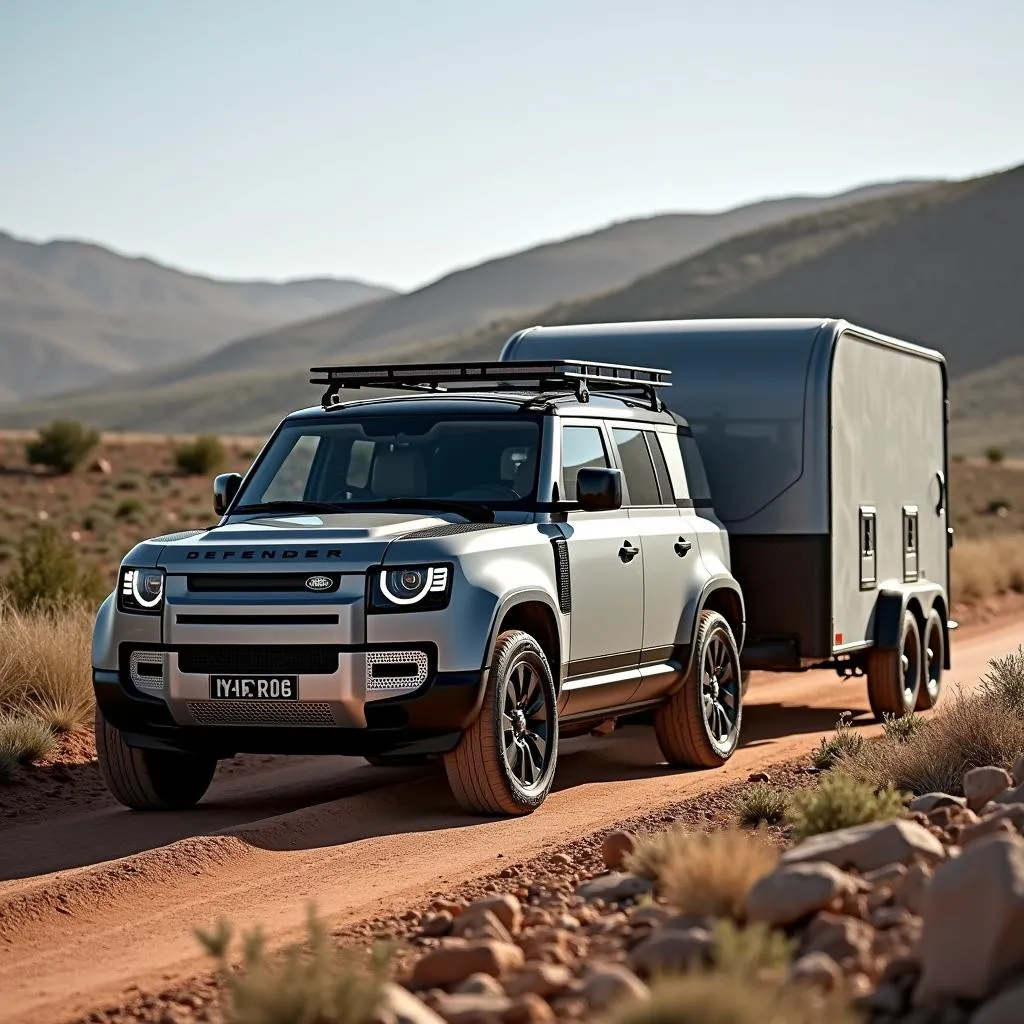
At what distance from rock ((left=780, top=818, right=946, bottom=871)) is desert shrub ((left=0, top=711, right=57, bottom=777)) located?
651cm

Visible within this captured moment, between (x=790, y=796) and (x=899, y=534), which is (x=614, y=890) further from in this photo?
(x=899, y=534)

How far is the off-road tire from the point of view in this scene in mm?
9625

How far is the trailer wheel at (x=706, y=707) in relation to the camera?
37.0 feet

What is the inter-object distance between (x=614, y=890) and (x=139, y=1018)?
5.97 ft

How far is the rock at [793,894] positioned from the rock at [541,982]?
0.66 m

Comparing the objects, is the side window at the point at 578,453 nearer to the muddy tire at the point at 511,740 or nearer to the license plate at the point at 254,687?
the muddy tire at the point at 511,740

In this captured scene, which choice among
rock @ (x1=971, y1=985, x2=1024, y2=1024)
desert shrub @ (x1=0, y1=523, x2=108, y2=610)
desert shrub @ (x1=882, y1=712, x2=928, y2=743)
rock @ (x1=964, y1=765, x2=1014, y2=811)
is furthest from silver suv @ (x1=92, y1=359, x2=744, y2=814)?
desert shrub @ (x1=0, y1=523, x2=108, y2=610)

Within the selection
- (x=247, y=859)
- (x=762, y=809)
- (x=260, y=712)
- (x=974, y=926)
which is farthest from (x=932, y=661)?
(x=974, y=926)

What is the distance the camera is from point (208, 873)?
324 inches

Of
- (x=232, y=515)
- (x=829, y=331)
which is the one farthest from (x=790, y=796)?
(x=829, y=331)

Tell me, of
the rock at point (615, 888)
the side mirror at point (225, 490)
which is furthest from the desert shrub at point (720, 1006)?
the side mirror at point (225, 490)

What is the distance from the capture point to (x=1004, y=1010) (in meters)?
4.39

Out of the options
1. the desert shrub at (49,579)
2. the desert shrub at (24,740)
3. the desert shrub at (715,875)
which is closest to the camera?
the desert shrub at (715,875)

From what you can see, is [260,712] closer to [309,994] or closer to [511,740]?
[511,740]
